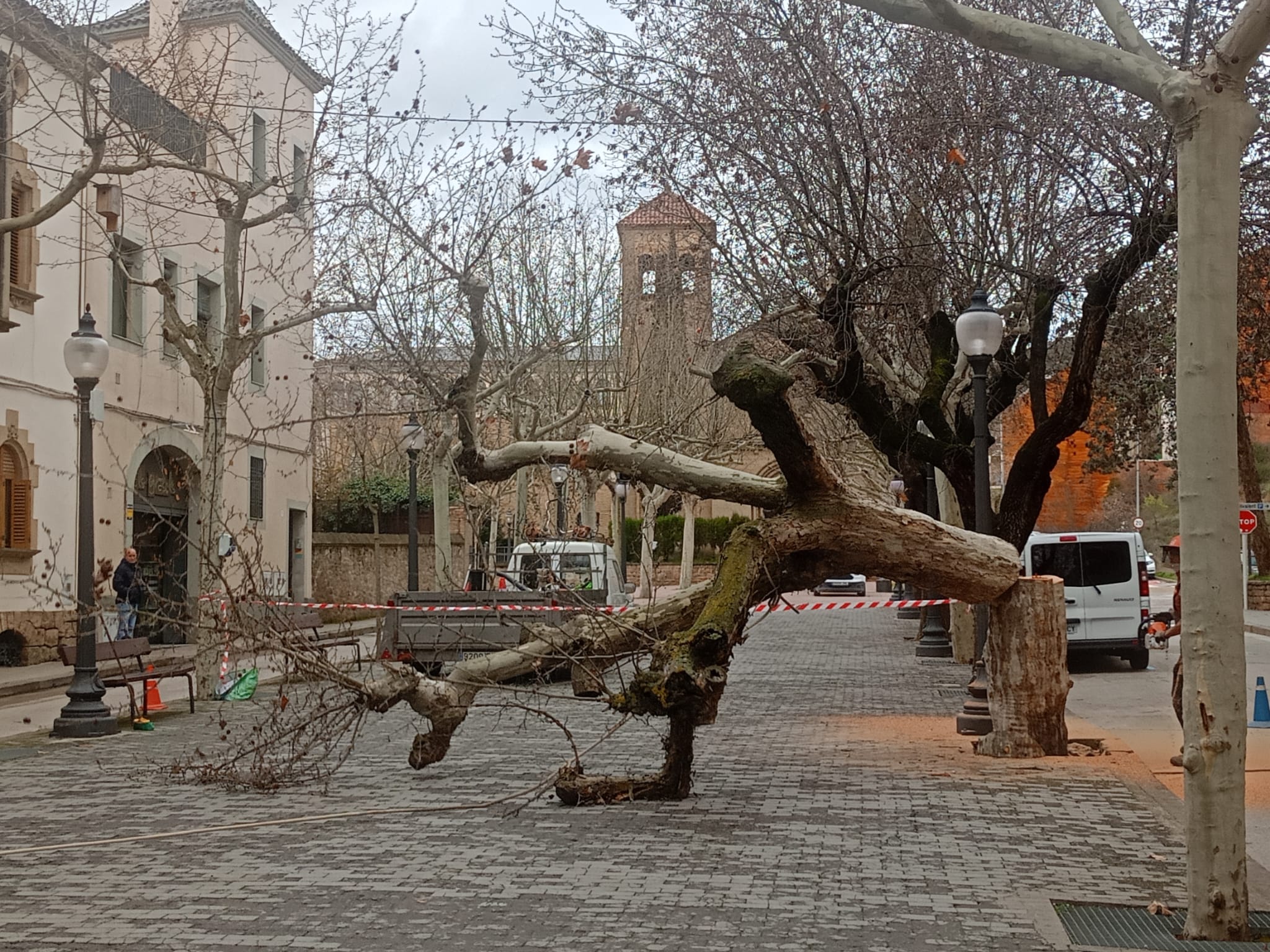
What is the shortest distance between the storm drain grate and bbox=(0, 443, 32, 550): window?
1804cm

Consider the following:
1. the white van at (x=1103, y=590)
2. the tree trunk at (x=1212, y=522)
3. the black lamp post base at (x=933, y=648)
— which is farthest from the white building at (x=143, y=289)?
the white van at (x=1103, y=590)

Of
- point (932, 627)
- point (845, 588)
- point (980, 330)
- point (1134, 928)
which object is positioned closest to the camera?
point (1134, 928)

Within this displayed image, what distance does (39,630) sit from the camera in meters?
21.3

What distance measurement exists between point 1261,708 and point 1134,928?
877 centimetres

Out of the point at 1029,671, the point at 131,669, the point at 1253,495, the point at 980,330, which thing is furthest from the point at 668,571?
the point at 1029,671

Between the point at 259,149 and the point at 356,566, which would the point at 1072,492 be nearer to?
the point at 356,566

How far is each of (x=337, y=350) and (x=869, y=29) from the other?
1893 cm

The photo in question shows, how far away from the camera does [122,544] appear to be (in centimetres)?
2461

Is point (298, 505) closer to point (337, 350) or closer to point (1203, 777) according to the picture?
point (337, 350)

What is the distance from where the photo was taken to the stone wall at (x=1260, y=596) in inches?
1554

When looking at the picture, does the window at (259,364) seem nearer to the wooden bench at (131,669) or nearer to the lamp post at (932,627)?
the lamp post at (932,627)

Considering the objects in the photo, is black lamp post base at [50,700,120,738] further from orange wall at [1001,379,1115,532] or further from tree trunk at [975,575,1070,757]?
orange wall at [1001,379,1115,532]

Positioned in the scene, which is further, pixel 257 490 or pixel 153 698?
pixel 257 490

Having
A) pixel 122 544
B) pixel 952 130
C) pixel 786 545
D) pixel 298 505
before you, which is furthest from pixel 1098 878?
pixel 298 505
